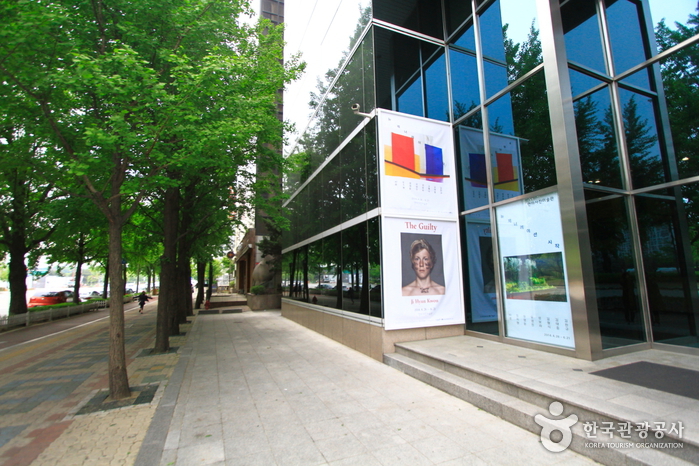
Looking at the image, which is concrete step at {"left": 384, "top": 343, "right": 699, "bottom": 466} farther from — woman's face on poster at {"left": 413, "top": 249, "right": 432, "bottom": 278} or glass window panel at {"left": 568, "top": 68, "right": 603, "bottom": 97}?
glass window panel at {"left": 568, "top": 68, "right": 603, "bottom": 97}

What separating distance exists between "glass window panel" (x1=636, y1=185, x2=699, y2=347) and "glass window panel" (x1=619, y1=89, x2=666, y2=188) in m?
0.44

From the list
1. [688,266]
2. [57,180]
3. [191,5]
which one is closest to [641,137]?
[688,266]

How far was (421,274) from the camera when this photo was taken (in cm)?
831

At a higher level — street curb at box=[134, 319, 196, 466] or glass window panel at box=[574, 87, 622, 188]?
glass window panel at box=[574, 87, 622, 188]

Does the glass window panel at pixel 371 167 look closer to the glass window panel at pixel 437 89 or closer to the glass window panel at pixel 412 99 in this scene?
the glass window panel at pixel 412 99

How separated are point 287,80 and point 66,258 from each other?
23.5 meters

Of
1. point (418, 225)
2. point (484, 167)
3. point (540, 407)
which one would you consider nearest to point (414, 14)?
point (484, 167)

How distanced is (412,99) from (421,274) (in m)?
4.98

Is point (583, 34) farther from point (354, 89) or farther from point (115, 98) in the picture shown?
point (115, 98)

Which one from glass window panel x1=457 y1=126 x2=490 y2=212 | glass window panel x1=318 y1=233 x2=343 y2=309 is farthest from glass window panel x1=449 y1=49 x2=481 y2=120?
glass window panel x1=318 y1=233 x2=343 y2=309

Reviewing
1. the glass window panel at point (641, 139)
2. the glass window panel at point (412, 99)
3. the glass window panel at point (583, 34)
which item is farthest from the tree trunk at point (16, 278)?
the glass window panel at point (641, 139)

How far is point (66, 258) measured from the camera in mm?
25000

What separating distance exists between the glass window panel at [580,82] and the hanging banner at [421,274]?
3859 millimetres

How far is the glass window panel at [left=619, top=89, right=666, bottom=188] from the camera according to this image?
23.3ft
